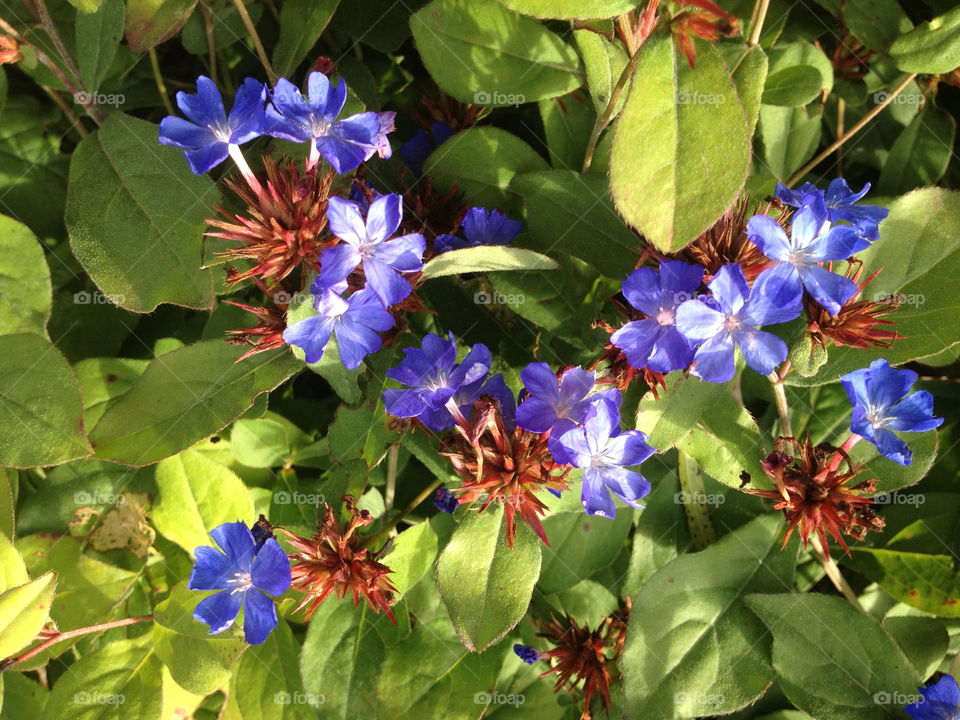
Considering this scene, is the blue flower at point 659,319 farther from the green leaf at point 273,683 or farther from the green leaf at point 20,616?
the green leaf at point 20,616

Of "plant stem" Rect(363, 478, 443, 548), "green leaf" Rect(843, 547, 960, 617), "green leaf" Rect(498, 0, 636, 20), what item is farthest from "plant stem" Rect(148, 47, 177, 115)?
"green leaf" Rect(843, 547, 960, 617)

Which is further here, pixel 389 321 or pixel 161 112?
pixel 161 112

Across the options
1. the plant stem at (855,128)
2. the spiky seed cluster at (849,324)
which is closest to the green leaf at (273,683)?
the spiky seed cluster at (849,324)

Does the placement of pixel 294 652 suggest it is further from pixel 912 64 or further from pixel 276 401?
pixel 912 64

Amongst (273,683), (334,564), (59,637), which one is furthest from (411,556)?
(59,637)

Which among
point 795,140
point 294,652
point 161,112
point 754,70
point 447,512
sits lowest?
point 294,652

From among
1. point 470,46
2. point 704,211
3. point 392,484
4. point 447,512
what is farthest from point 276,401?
point 704,211

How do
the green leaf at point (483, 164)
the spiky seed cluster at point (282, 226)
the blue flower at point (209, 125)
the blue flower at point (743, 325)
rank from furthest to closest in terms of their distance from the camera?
the green leaf at point (483, 164) → the spiky seed cluster at point (282, 226) → the blue flower at point (209, 125) → the blue flower at point (743, 325)
